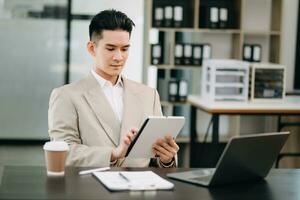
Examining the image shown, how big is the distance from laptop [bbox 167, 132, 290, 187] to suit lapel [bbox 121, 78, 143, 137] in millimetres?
419

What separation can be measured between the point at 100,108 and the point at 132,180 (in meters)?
0.56

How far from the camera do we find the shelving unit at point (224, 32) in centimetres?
526

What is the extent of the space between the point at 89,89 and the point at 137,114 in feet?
0.72

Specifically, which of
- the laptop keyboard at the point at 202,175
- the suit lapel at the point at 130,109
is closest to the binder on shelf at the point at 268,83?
the suit lapel at the point at 130,109

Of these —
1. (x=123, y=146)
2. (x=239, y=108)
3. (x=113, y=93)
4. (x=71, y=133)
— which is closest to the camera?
(x=123, y=146)

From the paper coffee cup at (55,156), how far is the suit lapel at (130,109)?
0.45 m

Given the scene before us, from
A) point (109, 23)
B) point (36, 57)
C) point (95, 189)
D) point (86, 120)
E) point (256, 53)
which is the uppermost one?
point (109, 23)

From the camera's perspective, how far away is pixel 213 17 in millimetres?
5250

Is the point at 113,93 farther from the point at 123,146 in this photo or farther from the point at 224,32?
the point at 224,32

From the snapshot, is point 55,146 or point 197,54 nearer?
point 55,146

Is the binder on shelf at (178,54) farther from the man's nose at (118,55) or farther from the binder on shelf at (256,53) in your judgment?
the man's nose at (118,55)

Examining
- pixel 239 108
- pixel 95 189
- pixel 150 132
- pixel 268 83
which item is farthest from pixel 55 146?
pixel 268 83

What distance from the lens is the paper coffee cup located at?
1.98m

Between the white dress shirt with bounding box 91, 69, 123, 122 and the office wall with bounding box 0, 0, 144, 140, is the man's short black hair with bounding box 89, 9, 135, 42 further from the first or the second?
the office wall with bounding box 0, 0, 144, 140
